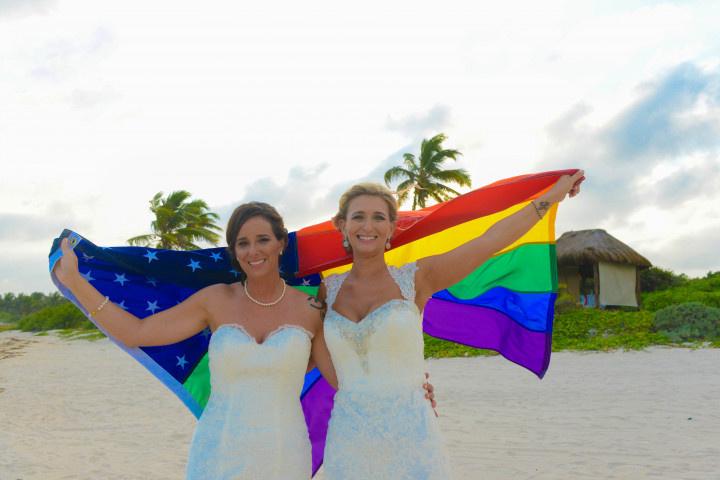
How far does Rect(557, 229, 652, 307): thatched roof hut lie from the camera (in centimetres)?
2503

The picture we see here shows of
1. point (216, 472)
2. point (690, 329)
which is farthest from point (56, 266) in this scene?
point (690, 329)

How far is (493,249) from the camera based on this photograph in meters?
3.42

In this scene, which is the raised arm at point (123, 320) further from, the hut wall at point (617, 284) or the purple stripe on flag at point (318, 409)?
the hut wall at point (617, 284)

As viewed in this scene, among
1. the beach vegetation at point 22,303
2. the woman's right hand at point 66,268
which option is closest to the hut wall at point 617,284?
the woman's right hand at point 66,268

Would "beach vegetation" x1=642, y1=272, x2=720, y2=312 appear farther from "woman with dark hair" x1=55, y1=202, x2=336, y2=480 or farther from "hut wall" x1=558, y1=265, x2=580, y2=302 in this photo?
"woman with dark hair" x1=55, y1=202, x2=336, y2=480

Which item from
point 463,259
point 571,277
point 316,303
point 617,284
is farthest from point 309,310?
point 571,277

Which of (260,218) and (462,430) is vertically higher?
(260,218)

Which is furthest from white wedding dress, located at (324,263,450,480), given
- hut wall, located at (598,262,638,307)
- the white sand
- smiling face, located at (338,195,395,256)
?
hut wall, located at (598,262,638,307)

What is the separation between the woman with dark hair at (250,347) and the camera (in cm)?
314

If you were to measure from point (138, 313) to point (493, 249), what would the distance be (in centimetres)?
239

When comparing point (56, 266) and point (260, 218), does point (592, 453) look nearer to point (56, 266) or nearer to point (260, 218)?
point (260, 218)

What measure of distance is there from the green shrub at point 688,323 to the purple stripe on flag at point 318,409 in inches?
549

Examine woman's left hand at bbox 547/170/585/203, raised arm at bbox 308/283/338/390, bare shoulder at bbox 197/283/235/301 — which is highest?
woman's left hand at bbox 547/170/585/203

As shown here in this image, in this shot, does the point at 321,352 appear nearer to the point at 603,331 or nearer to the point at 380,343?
the point at 380,343
